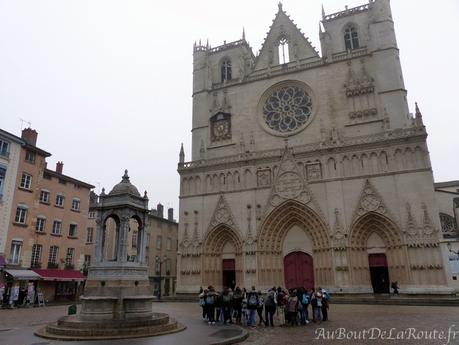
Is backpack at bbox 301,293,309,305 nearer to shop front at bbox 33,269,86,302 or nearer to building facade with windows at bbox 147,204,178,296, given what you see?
shop front at bbox 33,269,86,302

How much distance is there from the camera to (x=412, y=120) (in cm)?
3022

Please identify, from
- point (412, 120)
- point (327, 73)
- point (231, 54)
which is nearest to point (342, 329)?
point (412, 120)

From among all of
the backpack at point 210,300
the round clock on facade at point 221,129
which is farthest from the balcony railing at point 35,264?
the backpack at point 210,300

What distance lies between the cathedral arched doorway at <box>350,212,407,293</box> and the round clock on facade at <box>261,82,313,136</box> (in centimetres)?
1071

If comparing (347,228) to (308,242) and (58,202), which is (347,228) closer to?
(308,242)

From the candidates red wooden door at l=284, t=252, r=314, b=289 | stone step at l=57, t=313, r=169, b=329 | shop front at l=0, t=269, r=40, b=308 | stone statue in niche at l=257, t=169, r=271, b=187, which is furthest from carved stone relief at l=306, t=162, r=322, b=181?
shop front at l=0, t=269, r=40, b=308

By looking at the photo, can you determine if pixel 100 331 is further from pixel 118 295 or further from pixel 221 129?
pixel 221 129

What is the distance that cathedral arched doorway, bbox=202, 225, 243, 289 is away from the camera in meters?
31.9

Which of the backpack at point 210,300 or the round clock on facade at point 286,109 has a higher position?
the round clock on facade at point 286,109

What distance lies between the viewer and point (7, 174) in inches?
1089

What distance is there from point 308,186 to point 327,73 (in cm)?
1140

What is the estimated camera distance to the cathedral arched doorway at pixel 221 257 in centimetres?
3188

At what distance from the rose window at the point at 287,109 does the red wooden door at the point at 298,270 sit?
1168 cm

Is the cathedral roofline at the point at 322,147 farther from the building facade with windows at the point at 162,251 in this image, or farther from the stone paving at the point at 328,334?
the stone paving at the point at 328,334
